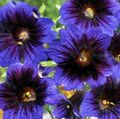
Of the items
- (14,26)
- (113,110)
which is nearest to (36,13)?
(14,26)

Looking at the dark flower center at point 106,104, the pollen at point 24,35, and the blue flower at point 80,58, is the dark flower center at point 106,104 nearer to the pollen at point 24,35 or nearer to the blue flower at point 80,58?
the blue flower at point 80,58

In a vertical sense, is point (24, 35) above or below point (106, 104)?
above

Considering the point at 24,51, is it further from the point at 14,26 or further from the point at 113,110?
the point at 113,110

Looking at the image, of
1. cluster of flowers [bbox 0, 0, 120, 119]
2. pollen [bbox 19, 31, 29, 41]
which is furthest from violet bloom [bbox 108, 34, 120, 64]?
pollen [bbox 19, 31, 29, 41]

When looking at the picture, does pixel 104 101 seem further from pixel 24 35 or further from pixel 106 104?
pixel 24 35

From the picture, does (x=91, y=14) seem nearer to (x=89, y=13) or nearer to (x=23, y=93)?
(x=89, y=13)

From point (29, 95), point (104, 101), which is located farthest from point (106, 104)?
point (29, 95)
